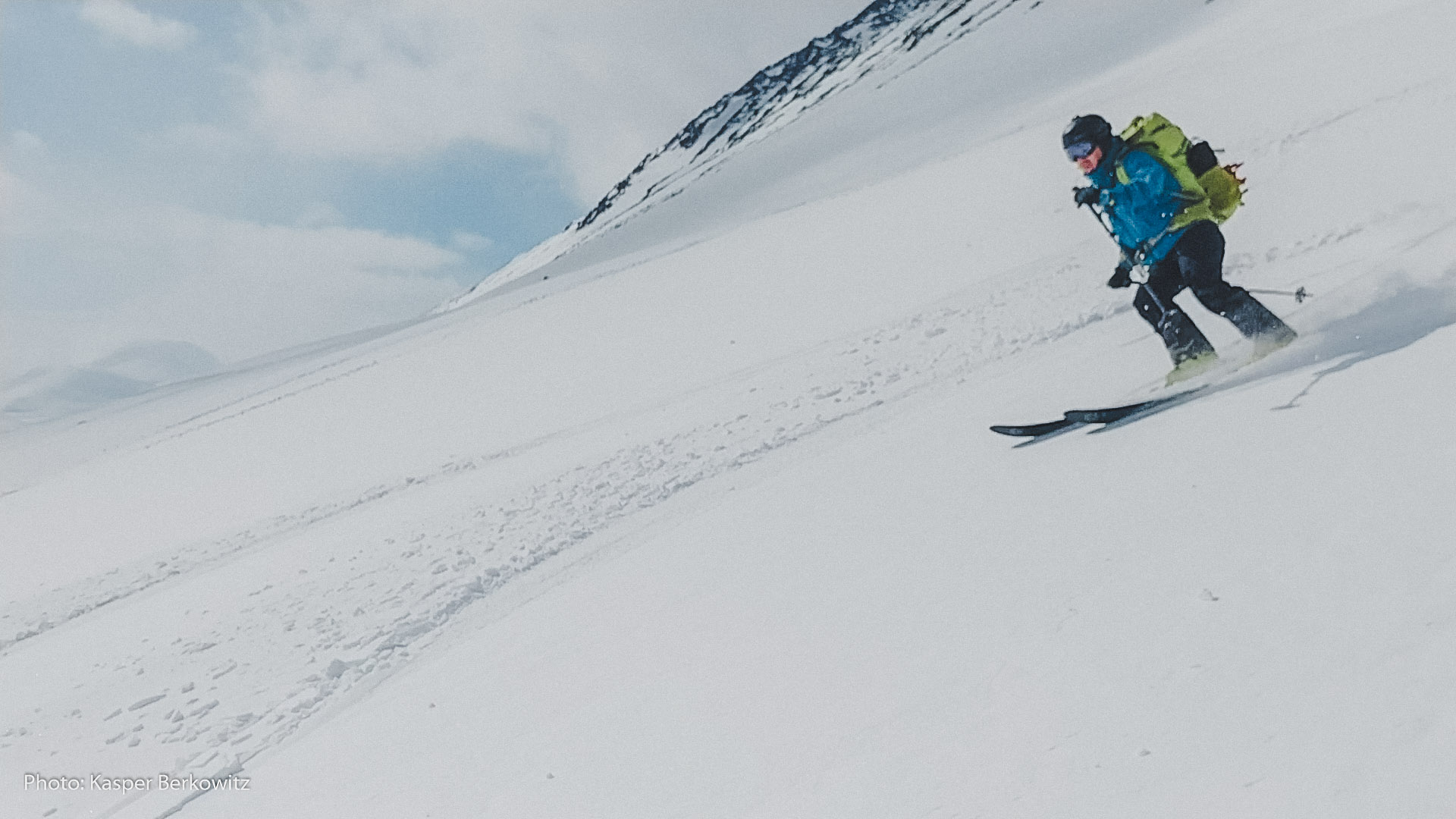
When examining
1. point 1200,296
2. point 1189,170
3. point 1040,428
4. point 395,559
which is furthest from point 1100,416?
point 395,559

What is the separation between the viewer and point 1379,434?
11.9 feet

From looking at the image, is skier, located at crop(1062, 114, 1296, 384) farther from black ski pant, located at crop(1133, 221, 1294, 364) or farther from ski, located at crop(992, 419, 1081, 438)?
ski, located at crop(992, 419, 1081, 438)

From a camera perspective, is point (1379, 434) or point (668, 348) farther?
point (668, 348)

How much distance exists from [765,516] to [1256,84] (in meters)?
18.2

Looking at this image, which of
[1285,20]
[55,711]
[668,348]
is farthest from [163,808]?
[1285,20]

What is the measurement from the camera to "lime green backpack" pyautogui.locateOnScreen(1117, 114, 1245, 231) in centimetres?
554

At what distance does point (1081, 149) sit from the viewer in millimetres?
5688

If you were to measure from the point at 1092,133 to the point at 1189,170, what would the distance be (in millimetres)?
658

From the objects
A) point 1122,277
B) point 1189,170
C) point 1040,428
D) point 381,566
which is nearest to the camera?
point 1040,428

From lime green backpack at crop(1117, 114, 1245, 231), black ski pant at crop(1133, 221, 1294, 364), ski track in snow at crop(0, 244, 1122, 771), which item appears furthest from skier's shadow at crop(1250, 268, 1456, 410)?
ski track in snow at crop(0, 244, 1122, 771)

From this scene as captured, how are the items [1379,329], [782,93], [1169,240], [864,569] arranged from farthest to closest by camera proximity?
[782,93] → [1169,240] → [1379,329] → [864,569]

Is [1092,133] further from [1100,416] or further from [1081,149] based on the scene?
[1100,416]

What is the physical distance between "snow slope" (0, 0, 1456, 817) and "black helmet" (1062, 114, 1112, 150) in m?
1.63

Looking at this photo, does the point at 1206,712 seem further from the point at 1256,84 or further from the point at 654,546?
the point at 1256,84
